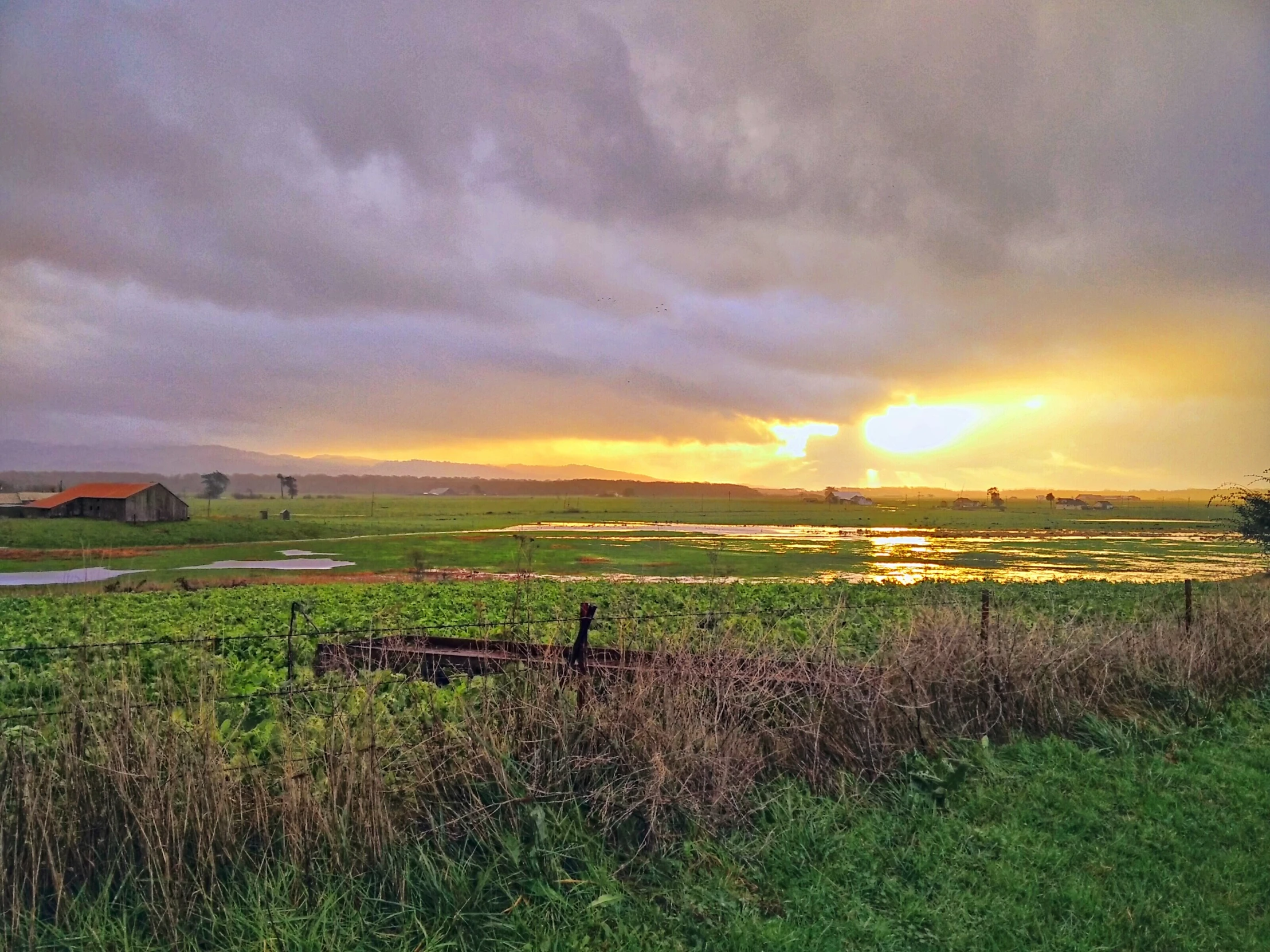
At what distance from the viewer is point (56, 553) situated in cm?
5275

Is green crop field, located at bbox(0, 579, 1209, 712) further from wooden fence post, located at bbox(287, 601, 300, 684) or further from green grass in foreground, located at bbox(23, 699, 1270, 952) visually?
green grass in foreground, located at bbox(23, 699, 1270, 952)

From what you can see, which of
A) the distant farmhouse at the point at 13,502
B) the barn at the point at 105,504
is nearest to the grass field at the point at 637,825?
the barn at the point at 105,504

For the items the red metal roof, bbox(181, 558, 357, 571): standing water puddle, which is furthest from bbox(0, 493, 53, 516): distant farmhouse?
bbox(181, 558, 357, 571): standing water puddle

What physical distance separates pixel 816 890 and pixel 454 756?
2530 mm

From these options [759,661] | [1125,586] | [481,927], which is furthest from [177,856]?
[1125,586]

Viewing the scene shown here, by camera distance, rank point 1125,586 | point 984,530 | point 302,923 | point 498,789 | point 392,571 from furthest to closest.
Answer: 1. point 984,530
2. point 392,571
3. point 1125,586
4. point 498,789
5. point 302,923

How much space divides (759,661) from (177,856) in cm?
443

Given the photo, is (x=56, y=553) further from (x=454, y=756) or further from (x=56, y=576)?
(x=454, y=756)

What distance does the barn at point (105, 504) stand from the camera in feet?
206

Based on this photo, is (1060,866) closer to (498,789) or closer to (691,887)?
(691,887)

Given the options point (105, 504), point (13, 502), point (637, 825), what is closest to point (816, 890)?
point (637, 825)

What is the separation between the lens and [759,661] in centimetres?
682

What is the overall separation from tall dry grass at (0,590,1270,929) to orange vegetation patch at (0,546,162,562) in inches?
2064

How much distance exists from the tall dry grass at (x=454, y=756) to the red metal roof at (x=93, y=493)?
67964 millimetres
